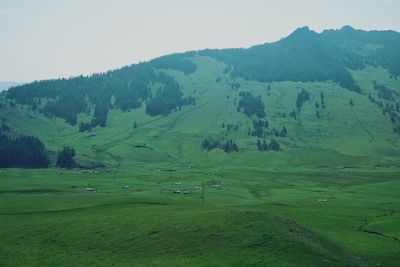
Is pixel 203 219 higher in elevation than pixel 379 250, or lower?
higher

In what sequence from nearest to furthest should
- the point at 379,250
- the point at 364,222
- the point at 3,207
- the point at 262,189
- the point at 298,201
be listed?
the point at 379,250, the point at 364,222, the point at 3,207, the point at 298,201, the point at 262,189

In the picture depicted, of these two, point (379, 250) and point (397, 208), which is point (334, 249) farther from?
point (397, 208)

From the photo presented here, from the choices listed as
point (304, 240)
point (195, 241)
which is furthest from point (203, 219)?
point (304, 240)

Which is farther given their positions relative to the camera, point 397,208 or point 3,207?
point 397,208

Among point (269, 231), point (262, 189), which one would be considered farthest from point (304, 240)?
point (262, 189)

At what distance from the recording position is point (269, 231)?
272ft

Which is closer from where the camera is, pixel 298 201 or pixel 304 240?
pixel 304 240

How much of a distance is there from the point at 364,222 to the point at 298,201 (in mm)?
36884

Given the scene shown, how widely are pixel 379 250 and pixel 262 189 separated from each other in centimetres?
10436

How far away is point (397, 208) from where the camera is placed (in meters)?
142

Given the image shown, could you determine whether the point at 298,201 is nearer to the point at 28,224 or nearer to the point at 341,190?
the point at 341,190

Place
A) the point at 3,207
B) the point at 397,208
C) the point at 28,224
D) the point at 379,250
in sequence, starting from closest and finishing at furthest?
1. the point at 379,250
2. the point at 28,224
3. the point at 3,207
4. the point at 397,208

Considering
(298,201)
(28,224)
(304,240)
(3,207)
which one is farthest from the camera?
(298,201)

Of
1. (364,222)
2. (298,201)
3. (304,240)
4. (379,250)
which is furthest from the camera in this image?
(298,201)
